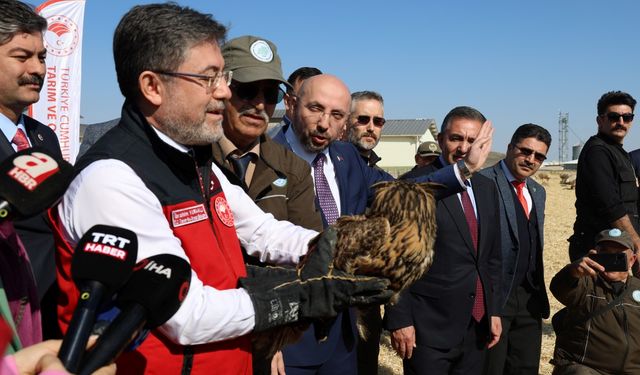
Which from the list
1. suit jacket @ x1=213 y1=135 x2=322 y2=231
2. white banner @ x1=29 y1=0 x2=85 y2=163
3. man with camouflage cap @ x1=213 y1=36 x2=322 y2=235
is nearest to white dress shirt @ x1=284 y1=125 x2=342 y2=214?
suit jacket @ x1=213 y1=135 x2=322 y2=231

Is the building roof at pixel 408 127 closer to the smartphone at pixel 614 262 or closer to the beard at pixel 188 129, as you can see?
the smartphone at pixel 614 262

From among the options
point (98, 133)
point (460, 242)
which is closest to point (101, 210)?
point (460, 242)

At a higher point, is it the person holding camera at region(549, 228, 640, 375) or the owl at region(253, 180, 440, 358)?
the owl at region(253, 180, 440, 358)

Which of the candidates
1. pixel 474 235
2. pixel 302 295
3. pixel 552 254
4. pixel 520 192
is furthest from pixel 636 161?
pixel 552 254

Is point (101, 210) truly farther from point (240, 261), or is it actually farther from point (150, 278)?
point (240, 261)

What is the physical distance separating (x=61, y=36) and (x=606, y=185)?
797cm

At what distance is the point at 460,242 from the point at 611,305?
1.68 meters

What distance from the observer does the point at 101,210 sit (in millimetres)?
2010

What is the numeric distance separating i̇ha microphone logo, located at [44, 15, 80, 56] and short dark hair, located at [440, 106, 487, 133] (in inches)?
252

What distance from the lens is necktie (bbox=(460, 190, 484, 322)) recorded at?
5270 mm

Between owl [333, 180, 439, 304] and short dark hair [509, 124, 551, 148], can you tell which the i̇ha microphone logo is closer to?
short dark hair [509, 124, 551, 148]

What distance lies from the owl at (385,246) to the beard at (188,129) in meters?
0.69

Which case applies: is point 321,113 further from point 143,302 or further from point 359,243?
point 143,302

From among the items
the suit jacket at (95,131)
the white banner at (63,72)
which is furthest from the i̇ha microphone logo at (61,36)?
the suit jacket at (95,131)
